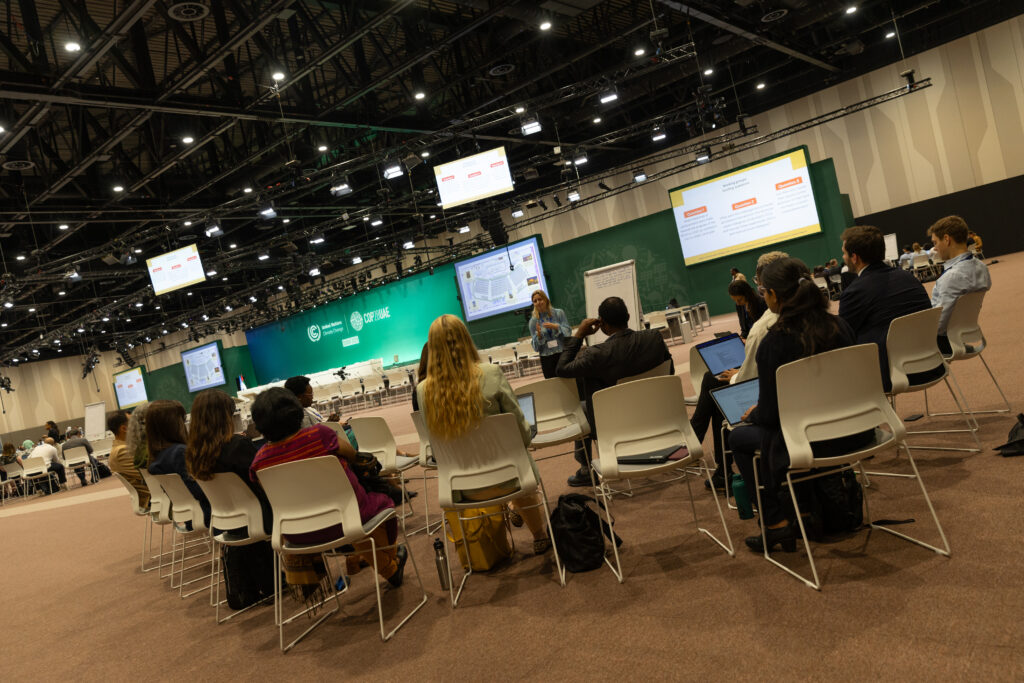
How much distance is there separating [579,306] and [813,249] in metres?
7.12

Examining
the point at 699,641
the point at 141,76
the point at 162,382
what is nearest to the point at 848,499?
the point at 699,641

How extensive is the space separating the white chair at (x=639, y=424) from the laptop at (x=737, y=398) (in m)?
0.19

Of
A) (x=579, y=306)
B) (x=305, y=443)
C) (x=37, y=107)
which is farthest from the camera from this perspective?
(x=579, y=306)

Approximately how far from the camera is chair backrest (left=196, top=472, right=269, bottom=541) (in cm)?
353

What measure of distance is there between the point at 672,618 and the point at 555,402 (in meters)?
2.36

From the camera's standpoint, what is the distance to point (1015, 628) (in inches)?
77.7

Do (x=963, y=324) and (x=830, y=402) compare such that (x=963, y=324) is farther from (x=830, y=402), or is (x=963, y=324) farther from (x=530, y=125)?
(x=530, y=125)

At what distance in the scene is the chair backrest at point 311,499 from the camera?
298cm

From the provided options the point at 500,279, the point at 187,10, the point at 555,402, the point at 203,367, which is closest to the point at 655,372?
the point at 555,402

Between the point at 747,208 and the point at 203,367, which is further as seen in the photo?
the point at 203,367

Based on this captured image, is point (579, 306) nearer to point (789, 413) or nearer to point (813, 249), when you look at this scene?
point (813, 249)

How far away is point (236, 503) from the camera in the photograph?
3.60 metres

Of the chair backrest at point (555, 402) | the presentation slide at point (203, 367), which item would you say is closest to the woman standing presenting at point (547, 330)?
the chair backrest at point (555, 402)

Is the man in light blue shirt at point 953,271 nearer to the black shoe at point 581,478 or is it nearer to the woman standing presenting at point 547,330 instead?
the black shoe at point 581,478
